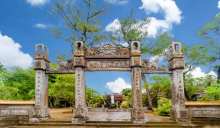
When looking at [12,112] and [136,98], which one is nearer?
[136,98]

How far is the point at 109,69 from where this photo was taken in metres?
7.59

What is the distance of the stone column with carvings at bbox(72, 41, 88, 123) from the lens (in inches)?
281

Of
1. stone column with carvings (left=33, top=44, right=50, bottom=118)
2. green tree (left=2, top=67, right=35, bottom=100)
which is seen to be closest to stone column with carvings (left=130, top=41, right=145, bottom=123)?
stone column with carvings (left=33, top=44, right=50, bottom=118)

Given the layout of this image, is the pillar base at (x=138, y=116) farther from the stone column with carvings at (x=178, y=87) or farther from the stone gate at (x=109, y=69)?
the stone column with carvings at (x=178, y=87)

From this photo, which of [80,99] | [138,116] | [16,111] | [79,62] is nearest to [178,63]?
[138,116]

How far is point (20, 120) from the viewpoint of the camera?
24.1 feet

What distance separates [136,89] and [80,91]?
2.66 meters

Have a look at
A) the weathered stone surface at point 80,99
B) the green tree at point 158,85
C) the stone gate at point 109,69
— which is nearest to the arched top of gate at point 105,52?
the stone gate at point 109,69

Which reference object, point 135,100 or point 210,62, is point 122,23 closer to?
point 135,100

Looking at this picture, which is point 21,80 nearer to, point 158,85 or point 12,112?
point 12,112

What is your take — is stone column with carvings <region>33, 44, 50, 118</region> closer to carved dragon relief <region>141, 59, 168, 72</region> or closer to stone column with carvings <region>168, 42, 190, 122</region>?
carved dragon relief <region>141, 59, 168, 72</region>

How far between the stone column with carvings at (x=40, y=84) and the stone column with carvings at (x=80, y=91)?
1.63m

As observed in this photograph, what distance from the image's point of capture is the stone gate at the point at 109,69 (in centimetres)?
721

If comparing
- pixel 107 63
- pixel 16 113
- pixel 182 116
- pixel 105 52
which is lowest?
pixel 182 116
